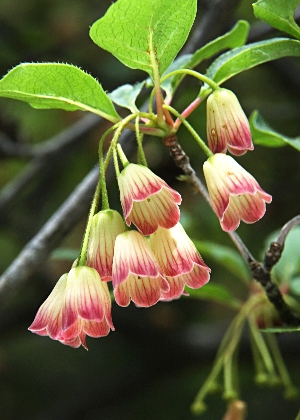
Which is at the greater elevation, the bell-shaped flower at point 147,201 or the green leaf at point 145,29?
the green leaf at point 145,29

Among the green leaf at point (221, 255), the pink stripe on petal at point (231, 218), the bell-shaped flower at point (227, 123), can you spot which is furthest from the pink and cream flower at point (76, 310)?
the green leaf at point (221, 255)

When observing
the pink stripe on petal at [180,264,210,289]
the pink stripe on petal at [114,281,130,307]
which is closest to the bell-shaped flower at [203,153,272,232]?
the pink stripe on petal at [180,264,210,289]

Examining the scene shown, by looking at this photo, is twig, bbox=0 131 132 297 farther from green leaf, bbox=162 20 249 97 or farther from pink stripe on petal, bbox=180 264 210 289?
pink stripe on petal, bbox=180 264 210 289

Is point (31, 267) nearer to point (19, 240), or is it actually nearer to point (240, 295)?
point (19, 240)

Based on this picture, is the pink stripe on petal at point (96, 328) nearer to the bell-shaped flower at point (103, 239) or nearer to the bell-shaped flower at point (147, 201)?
the bell-shaped flower at point (103, 239)

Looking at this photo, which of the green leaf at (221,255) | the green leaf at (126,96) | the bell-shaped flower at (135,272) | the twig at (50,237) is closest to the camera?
the bell-shaped flower at (135,272)

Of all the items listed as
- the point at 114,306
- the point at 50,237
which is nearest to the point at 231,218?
the point at 50,237

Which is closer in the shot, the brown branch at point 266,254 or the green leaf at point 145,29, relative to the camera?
the green leaf at point 145,29
